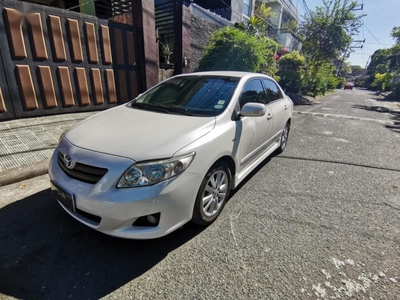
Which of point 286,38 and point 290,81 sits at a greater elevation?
point 286,38

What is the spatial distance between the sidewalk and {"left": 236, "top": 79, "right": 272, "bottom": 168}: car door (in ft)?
9.51

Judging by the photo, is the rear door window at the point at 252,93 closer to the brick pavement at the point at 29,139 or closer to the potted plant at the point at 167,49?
the brick pavement at the point at 29,139

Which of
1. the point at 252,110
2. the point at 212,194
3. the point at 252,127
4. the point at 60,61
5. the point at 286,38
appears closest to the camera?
the point at 212,194

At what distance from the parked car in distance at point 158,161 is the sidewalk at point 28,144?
1.29 m

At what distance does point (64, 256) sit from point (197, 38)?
8790 millimetres

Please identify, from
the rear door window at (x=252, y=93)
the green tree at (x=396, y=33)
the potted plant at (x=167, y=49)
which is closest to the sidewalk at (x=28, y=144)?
the rear door window at (x=252, y=93)

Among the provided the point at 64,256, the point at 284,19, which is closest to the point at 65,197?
the point at 64,256

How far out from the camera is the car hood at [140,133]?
1872 millimetres

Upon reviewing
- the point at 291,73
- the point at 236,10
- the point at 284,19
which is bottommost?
the point at 291,73

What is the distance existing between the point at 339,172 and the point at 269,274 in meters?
2.68

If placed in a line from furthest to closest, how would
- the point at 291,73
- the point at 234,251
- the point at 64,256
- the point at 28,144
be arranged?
the point at 291,73
the point at 28,144
the point at 234,251
the point at 64,256

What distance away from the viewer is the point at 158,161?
1.81 meters

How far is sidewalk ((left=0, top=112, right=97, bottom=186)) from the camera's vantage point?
10.3 ft

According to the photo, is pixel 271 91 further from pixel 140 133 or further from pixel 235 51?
pixel 235 51
